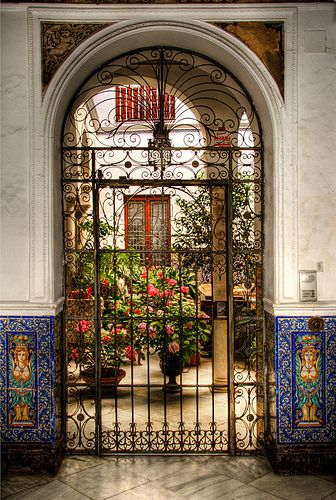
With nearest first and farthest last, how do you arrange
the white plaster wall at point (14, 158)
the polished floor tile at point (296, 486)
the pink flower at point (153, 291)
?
the polished floor tile at point (296, 486)
the white plaster wall at point (14, 158)
the pink flower at point (153, 291)

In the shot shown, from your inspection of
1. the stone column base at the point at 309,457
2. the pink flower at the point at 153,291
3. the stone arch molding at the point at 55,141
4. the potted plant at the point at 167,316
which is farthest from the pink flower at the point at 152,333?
the stone column base at the point at 309,457

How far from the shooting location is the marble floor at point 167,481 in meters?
4.14

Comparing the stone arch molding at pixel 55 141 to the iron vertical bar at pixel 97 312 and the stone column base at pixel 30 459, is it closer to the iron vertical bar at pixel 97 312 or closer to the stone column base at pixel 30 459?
the iron vertical bar at pixel 97 312

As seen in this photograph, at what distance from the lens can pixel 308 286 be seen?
4.50 m

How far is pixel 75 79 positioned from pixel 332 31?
2.14 metres

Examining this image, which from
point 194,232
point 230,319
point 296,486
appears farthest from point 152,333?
point 296,486

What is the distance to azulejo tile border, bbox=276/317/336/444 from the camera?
4.52m

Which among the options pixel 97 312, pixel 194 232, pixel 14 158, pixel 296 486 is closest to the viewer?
pixel 296 486

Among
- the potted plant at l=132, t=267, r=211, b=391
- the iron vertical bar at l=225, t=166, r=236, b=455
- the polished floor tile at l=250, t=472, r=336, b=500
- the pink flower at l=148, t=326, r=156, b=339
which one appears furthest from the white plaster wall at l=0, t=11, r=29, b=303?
the polished floor tile at l=250, t=472, r=336, b=500

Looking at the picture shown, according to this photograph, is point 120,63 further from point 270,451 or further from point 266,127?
point 270,451

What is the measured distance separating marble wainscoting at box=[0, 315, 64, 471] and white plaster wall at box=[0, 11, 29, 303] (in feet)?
0.93

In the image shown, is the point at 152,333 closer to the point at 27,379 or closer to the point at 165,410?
the point at 165,410

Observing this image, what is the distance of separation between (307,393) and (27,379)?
2281 mm

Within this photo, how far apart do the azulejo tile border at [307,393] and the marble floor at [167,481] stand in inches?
13.3
